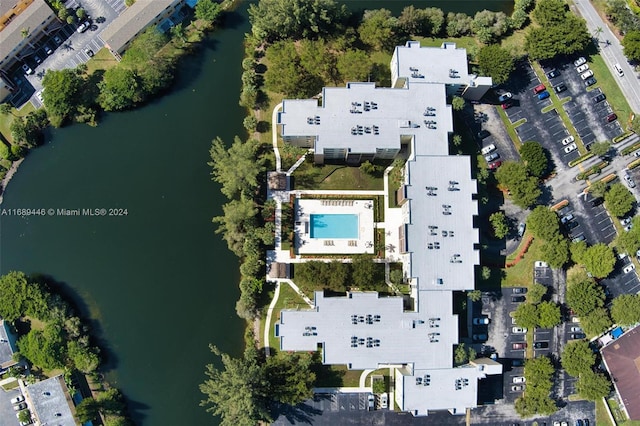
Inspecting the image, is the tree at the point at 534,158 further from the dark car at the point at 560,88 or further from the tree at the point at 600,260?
the tree at the point at 600,260

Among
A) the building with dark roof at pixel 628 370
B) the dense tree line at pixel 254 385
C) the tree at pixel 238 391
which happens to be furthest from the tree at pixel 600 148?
the tree at pixel 238 391

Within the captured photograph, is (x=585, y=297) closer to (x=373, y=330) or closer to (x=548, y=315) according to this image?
(x=548, y=315)

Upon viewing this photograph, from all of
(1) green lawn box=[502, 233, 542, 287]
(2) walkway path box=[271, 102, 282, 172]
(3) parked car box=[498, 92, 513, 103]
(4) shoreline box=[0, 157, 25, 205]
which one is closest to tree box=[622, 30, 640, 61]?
(3) parked car box=[498, 92, 513, 103]

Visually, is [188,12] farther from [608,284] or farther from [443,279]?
[608,284]

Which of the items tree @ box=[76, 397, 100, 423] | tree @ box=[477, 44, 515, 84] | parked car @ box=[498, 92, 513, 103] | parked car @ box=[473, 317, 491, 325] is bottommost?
tree @ box=[76, 397, 100, 423]

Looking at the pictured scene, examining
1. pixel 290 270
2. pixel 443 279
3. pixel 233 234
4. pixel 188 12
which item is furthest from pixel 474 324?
pixel 188 12

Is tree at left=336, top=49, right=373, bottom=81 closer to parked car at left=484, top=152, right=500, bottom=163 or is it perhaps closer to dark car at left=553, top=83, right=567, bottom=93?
parked car at left=484, top=152, right=500, bottom=163
